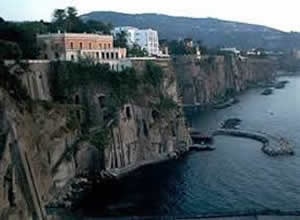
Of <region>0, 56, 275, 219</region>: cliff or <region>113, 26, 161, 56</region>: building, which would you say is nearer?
<region>0, 56, 275, 219</region>: cliff

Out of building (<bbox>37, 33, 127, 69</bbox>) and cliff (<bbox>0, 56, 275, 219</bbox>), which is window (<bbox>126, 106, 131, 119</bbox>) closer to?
cliff (<bbox>0, 56, 275, 219</bbox>)

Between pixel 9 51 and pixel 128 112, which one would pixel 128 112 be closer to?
pixel 128 112

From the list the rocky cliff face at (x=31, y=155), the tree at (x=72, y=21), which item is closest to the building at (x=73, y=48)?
the tree at (x=72, y=21)

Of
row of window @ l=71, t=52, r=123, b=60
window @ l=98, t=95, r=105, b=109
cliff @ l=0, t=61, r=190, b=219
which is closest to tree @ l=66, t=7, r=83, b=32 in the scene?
row of window @ l=71, t=52, r=123, b=60

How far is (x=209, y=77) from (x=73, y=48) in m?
70.3

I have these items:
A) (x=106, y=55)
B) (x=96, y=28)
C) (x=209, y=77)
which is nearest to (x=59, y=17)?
(x=96, y=28)

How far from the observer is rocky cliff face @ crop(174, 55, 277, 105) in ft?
430

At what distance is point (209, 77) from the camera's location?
140625mm

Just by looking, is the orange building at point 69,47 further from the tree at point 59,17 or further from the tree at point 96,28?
the tree at point 96,28

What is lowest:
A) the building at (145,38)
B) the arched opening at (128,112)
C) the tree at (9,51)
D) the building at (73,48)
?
the arched opening at (128,112)

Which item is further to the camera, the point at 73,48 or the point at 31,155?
the point at 73,48

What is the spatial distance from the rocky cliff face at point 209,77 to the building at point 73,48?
52.6m

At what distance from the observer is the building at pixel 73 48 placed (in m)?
72.6

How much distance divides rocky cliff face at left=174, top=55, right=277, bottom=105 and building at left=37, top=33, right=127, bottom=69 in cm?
5264
